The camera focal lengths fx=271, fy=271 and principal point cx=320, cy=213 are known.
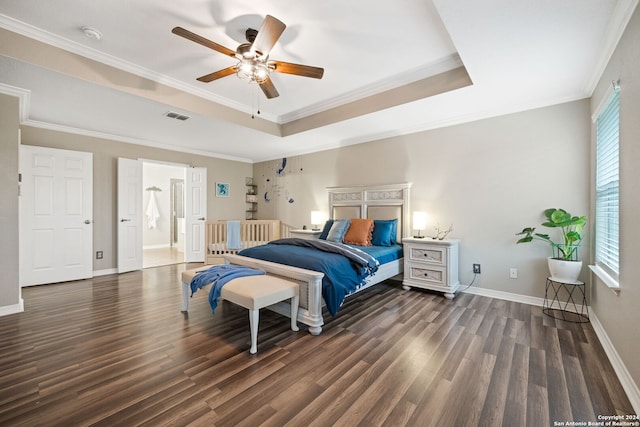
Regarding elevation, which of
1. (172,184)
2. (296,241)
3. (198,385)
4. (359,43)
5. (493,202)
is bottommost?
(198,385)

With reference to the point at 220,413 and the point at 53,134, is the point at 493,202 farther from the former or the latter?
the point at 53,134

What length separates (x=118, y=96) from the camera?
10.2ft

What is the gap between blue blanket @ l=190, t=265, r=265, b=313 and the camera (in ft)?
8.23

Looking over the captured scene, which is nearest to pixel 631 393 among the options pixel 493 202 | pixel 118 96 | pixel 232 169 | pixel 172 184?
pixel 493 202

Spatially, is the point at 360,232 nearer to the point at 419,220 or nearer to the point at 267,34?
the point at 419,220

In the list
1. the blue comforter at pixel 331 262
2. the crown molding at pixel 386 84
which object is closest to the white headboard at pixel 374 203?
the blue comforter at pixel 331 262

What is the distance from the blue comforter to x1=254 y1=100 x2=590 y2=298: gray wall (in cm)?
158

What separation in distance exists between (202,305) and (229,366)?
1440 mm

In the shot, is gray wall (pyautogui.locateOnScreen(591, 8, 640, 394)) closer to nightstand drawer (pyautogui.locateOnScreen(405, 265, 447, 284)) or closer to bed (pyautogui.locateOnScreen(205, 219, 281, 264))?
nightstand drawer (pyautogui.locateOnScreen(405, 265, 447, 284))

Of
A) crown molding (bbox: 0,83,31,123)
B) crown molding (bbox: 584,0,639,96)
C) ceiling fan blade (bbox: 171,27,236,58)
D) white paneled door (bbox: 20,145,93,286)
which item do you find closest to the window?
crown molding (bbox: 584,0,639,96)

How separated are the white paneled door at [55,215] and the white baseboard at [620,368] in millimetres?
6350

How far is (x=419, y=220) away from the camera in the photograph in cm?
391

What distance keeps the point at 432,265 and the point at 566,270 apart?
1.33 metres

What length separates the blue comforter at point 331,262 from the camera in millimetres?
2643
